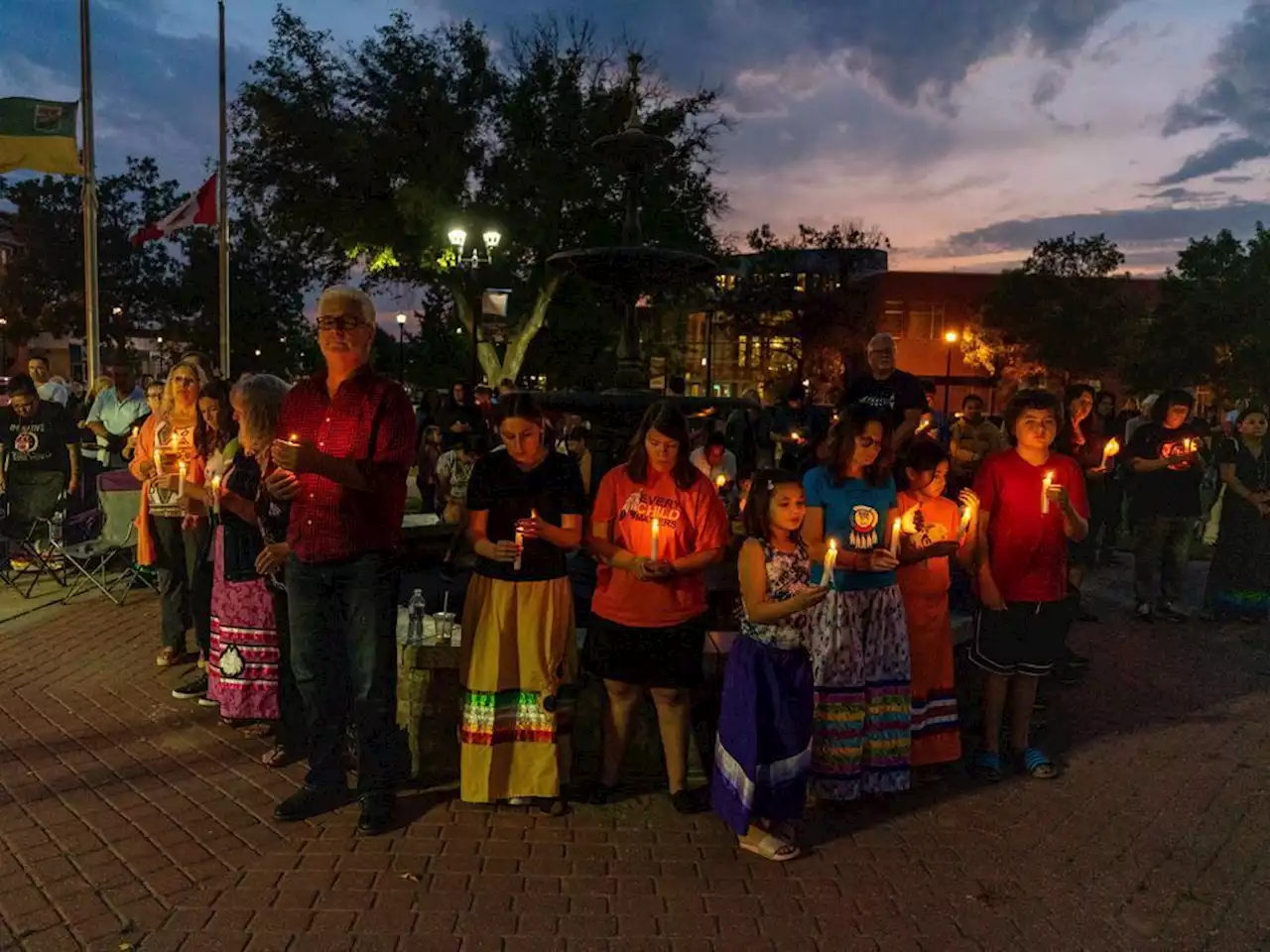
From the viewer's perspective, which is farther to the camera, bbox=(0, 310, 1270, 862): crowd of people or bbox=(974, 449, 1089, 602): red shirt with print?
bbox=(974, 449, 1089, 602): red shirt with print

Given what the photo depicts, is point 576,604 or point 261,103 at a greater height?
point 261,103

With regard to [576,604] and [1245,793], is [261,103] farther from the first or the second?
[1245,793]

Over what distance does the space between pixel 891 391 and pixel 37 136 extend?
13.8 m

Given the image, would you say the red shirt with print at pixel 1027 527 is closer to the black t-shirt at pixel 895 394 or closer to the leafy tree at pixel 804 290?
the black t-shirt at pixel 895 394

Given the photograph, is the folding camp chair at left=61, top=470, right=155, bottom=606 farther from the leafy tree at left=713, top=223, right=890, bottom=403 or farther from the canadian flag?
the leafy tree at left=713, top=223, right=890, bottom=403

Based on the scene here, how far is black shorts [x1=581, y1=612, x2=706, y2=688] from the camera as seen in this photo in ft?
14.5

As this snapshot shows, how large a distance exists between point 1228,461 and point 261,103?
28.4m

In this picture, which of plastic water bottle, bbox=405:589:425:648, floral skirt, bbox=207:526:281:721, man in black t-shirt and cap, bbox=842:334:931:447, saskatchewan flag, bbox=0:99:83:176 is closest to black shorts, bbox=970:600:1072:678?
man in black t-shirt and cap, bbox=842:334:931:447

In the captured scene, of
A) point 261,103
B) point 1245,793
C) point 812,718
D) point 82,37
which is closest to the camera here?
point 812,718

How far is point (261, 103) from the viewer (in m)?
28.6

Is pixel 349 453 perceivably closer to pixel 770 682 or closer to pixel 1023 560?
pixel 770 682

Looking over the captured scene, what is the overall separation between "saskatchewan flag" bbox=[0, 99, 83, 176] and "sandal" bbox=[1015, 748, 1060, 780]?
14.9m

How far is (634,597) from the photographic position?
4.41 meters

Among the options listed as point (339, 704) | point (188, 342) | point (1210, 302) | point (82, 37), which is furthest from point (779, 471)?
point (188, 342)
